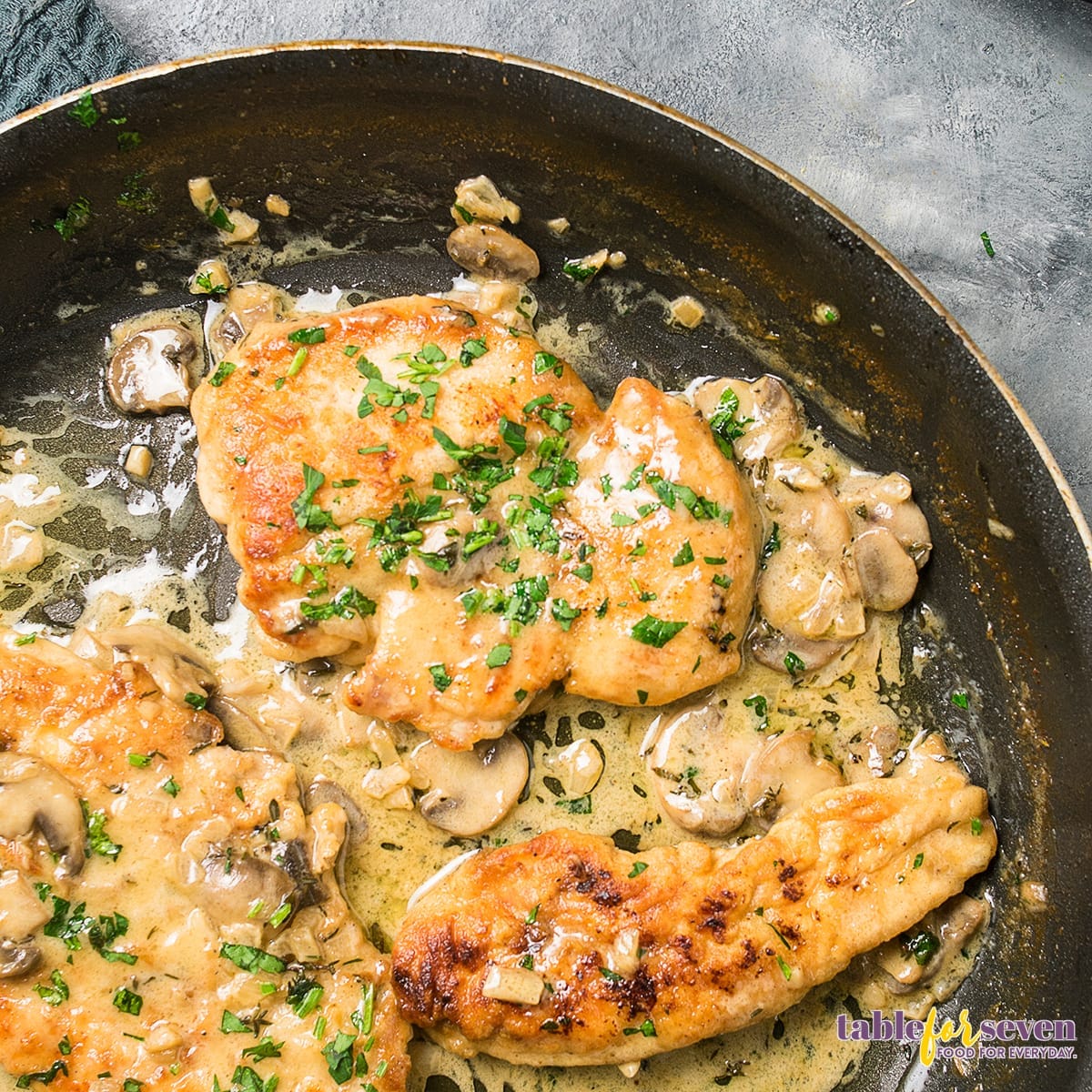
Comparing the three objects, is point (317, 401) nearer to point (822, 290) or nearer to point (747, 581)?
point (747, 581)

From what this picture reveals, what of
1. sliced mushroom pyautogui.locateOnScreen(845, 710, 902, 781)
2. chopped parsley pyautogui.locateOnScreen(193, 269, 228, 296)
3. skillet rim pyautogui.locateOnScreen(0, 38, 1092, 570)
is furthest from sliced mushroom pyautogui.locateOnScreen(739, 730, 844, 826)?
chopped parsley pyautogui.locateOnScreen(193, 269, 228, 296)

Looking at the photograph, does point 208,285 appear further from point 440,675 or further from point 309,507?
point 440,675

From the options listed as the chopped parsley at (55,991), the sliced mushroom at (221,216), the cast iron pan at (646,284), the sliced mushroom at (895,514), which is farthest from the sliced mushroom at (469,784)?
the sliced mushroom at (221,216)

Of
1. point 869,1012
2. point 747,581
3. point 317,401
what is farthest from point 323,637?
point 869,1012

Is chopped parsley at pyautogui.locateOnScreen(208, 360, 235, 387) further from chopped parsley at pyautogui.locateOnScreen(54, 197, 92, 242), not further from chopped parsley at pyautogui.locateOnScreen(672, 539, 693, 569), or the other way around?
chopped parsley at pyautogui.locateOnScreen(672, 539, 693, 569)

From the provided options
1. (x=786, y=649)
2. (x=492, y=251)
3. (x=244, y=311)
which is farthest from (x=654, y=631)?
(x=244, y=311)
